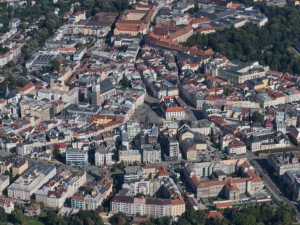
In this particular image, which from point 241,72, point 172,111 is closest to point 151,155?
point 172,111

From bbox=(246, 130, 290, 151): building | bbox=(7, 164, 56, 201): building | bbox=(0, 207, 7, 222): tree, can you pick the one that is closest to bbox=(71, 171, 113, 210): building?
bbox=(7, 164, 56, 201): building

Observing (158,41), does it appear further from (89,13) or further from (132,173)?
(132,173)

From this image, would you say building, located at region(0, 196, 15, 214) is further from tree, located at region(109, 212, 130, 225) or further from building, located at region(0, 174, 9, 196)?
tree, located at region(109, 212, 130, 225)

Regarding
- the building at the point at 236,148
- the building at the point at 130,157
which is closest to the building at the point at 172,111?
the building at the point at 236,148

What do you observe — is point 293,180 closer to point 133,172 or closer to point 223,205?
point 223,205

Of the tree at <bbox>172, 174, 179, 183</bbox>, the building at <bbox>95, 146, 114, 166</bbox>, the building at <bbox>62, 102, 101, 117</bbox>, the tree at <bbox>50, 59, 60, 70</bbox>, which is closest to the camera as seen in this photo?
the tree at <bbox>172, 174, 179, 183</bbox>
